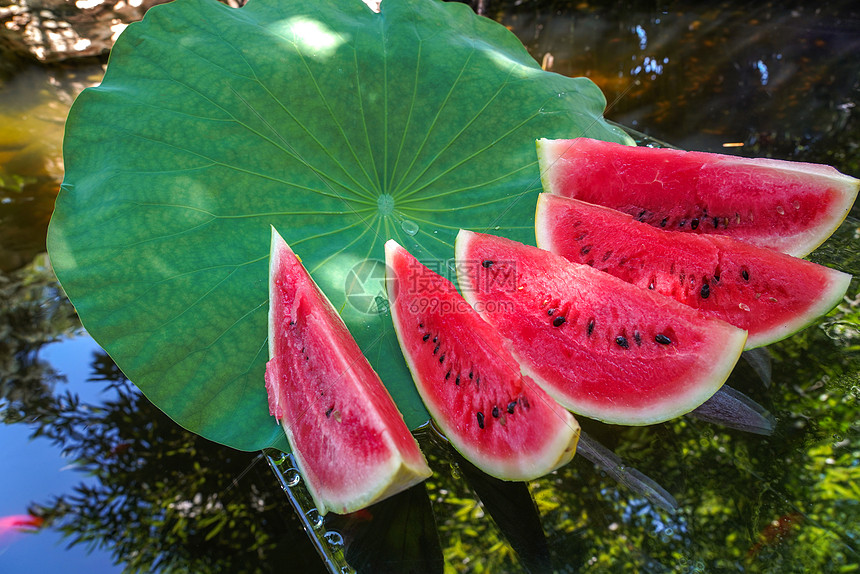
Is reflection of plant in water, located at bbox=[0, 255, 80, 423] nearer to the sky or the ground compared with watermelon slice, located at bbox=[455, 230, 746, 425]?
nearer to the ground

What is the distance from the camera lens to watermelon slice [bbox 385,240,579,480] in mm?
1039

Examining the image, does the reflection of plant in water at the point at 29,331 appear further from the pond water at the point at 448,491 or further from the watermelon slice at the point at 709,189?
the watermelon slice at the point at 709,189

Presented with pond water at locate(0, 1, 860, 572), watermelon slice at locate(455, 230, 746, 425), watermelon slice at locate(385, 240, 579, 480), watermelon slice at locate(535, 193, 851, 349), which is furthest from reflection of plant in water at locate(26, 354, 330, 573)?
watermelon slice at locate(535, 193, 851, 349)

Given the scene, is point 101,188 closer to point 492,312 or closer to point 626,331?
point 492,312

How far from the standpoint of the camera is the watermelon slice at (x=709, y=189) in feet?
4.60

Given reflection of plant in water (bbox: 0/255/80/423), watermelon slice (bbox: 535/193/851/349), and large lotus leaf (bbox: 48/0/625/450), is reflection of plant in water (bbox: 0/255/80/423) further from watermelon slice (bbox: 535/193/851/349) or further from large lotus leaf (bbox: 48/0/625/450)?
watermelon slice (bbox: 535/193/851/349)

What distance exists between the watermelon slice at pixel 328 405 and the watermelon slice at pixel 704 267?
0.59 m

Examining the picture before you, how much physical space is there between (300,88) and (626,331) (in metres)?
1.06

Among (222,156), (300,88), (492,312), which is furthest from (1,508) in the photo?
(300,88)

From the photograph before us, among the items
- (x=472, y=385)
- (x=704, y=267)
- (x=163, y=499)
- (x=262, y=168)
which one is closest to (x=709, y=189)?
(x=704, y=267)

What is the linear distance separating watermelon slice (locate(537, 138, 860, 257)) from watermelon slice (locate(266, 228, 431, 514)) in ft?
2.43

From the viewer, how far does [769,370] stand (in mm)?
1307

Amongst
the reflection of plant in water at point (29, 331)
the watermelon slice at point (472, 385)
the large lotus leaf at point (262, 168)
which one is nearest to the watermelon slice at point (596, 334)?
the watermelon slice at point (472, 385)

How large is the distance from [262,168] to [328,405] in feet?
2.24
